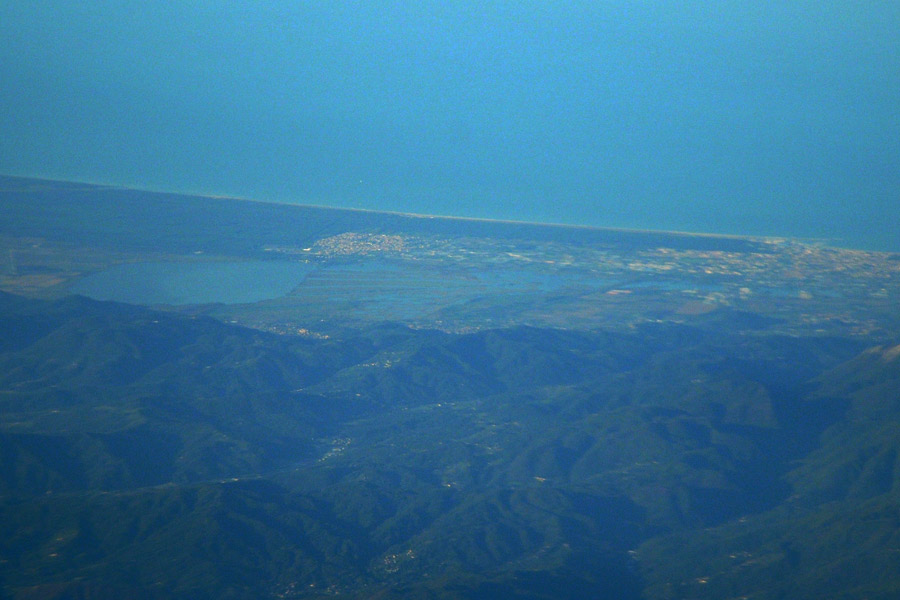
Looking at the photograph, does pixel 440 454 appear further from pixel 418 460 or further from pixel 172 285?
pixel 172 285

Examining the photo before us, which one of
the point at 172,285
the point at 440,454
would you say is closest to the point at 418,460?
the point at 440,454

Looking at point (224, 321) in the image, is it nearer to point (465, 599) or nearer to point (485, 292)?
point (485, 292)

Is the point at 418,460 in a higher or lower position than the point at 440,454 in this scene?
lower

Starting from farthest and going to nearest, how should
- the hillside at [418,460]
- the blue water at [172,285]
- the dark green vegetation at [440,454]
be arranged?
the blue water at [172,285], the hillside at [418,460], the dark green vegetation at [440,454]

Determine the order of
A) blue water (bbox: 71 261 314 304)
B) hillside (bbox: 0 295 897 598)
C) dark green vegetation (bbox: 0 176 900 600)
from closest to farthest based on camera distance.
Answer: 1. dark green vegetation (bbox: 0 176 900 600)
2. hillside (bbox: 0 295 897 598)
3. blue water (bbox: 71 261 314 304)

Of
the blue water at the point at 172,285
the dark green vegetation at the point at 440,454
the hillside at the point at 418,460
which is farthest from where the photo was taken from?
the blue water at the point at 172,285

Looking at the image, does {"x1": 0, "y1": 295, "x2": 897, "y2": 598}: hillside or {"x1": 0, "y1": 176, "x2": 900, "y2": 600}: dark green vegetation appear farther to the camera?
{"x1": 0, "y1": 295, "x2": 897, "y2": 598}: hillside

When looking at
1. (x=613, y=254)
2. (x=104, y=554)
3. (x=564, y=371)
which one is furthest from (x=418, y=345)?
(x=613, y=254)

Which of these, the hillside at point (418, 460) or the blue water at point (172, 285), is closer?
the hillside at point (418, 460)
